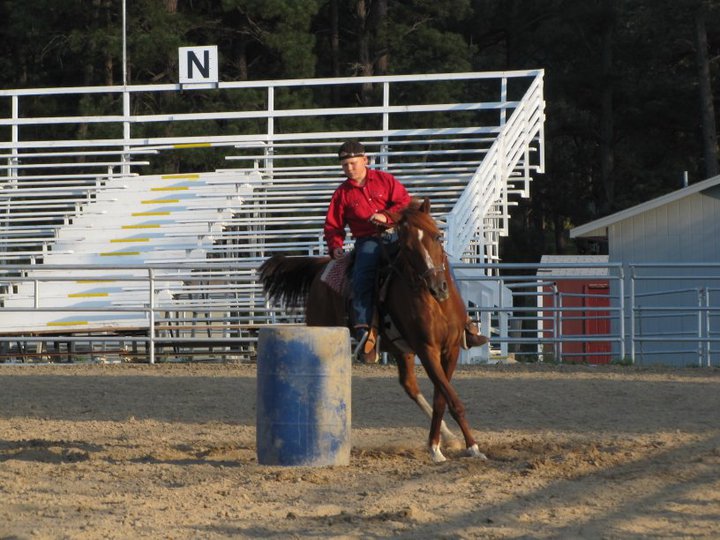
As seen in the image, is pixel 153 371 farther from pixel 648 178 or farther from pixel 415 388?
pixel 648 178

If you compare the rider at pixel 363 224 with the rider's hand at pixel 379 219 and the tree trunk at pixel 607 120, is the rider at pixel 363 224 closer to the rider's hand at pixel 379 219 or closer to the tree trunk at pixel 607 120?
the rider's hand at pixel 379 219

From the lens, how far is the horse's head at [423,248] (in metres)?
8.23

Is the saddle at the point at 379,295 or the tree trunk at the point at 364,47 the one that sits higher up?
the tree trunk at the point at 364,47

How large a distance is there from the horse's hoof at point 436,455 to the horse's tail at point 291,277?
215 cm

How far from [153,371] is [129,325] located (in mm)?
4137

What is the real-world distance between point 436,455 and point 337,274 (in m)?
1.64

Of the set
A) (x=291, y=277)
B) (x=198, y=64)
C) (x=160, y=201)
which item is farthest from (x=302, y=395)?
(x=198, y=64)

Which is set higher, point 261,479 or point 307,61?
point 307,61

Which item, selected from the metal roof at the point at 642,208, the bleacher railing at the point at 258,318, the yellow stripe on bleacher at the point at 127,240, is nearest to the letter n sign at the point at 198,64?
the yellow stripe on bleacher at the point at 127,240

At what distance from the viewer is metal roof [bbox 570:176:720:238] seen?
25969 mm

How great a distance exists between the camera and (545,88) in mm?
42562

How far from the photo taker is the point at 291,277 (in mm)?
10172

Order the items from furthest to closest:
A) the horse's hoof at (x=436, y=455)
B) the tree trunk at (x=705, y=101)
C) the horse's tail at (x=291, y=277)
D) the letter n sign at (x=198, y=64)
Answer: the tree trunk at (x=705, y=101) → the letter n sign at (x=198, y=64) → the horse's tail at (x=291, y=277) → the horse's hoof at (x=436, y=455)

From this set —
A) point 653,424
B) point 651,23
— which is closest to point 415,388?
point 653,424
